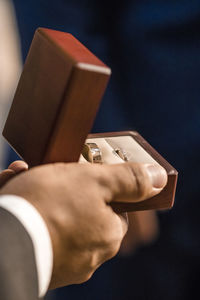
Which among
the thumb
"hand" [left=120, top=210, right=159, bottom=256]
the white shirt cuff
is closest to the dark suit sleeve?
the white shirt cuff

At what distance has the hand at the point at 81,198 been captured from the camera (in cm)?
50

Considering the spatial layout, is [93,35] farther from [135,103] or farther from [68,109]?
[68,109]

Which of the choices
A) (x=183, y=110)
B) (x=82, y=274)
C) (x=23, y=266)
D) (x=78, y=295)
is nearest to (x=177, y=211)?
(x=183, y=110)

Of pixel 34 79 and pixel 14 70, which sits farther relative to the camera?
pixel 14 70

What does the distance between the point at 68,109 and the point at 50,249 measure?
17cm

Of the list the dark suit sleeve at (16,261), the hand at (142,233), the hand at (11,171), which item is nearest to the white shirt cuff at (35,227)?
the dark suit sleeve at (16,261)

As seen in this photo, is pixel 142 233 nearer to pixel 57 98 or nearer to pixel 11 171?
pixel 11 171

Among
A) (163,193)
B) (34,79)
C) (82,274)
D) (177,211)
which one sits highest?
(34,79)

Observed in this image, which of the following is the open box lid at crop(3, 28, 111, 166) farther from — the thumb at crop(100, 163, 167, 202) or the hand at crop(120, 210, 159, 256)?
the hand at crop(120, 210, 159, 256)

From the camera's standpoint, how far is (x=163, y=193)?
614mm

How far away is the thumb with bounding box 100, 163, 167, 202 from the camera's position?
0.53 meters

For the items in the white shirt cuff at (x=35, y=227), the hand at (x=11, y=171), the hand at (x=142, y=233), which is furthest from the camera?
the hand at (x=142, y=233)

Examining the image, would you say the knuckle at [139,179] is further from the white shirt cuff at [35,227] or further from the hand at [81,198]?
the white shirt cuff at [35,227]

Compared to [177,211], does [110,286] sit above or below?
below
